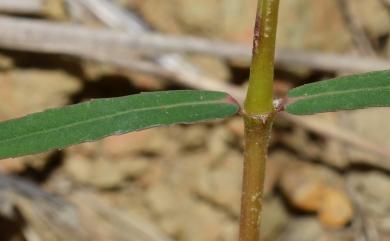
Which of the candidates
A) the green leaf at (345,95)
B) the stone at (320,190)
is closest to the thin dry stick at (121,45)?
the stone at (320,190)

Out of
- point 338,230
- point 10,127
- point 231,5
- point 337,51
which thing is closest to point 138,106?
point 10,127

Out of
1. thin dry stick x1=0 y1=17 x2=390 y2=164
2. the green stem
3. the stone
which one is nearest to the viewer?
the green stem

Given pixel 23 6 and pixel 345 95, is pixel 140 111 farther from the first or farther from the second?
pixel 23 6

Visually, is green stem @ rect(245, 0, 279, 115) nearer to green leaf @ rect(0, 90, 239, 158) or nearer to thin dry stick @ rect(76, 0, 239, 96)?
green leaf @ rect(0, 90, 239, 158)

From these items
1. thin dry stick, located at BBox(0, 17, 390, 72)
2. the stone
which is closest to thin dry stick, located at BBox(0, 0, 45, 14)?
thin dry stick, located at BBox(0, 17, 390, 72)

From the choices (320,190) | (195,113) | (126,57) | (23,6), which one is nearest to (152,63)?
(126,57)

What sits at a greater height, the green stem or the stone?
the green stem

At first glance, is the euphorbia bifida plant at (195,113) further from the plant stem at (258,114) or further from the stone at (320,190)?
the stone at (320,190)

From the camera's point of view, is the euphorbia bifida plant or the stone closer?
the euphorbia bifida plant
